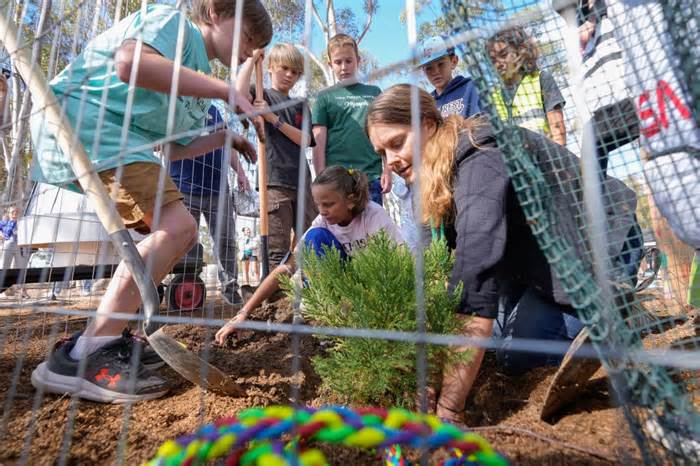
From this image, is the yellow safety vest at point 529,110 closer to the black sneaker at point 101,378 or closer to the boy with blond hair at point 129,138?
the boy with blond hair at point 129,138

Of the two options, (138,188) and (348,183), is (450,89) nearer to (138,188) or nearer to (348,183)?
(348,183)

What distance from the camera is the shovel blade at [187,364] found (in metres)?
1.14

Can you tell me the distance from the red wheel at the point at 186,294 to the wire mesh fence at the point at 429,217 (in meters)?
1.03

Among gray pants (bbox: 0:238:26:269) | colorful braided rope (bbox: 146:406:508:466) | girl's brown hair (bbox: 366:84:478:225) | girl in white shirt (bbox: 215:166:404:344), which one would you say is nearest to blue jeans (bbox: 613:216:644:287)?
girl's brown hair (bbox: 366:84:478:225)

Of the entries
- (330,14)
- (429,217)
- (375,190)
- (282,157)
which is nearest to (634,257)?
(429,217)

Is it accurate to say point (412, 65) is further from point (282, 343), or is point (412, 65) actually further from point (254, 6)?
point (282, 343)

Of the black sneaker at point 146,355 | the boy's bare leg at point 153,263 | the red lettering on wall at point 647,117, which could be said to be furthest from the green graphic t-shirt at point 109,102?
the red lettering on wall at point 647,117

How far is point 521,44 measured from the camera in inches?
30.7

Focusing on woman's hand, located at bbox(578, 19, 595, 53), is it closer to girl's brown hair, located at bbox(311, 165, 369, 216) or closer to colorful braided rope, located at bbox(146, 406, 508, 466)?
colorful braided rope, located at bbox(146, 406, 508, 466)

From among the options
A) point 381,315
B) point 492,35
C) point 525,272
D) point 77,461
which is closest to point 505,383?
point 525,272

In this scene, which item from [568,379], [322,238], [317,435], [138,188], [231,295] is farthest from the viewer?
[231,295]

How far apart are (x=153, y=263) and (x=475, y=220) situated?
958 mm

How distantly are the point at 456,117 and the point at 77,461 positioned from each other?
1.25m

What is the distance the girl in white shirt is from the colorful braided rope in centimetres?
123
